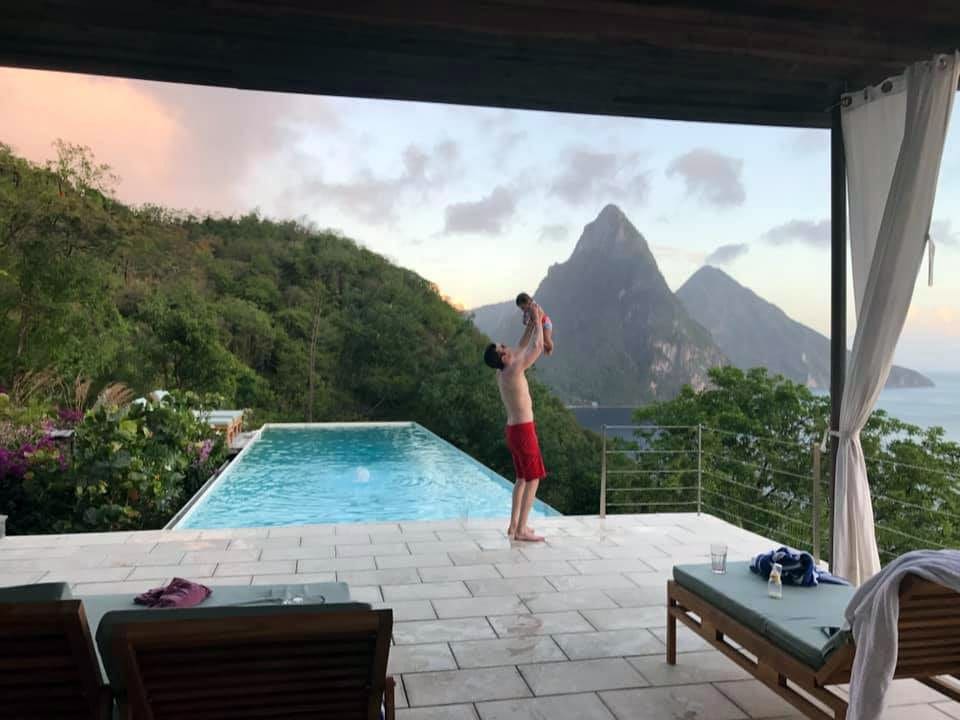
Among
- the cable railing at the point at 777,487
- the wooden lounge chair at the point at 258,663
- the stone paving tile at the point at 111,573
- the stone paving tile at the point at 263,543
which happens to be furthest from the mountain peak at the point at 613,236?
the wooden lounge chair at the point at 258,663

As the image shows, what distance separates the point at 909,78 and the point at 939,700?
9.17 feet

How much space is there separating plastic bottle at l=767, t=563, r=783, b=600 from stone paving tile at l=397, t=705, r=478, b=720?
3.66 ft

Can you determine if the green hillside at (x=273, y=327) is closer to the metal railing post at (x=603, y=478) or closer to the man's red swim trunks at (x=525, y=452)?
the metal railing post at (x=603, y=478)

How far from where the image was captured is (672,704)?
2.80 meters

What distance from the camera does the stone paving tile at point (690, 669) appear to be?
304 cm

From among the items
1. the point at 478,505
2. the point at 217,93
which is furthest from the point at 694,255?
the point at 478,505

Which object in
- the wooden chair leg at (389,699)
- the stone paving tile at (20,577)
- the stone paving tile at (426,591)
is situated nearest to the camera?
the wooden chair leg at (389,699)

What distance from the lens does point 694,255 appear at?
2864 centimetres

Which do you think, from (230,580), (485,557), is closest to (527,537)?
(485,557)

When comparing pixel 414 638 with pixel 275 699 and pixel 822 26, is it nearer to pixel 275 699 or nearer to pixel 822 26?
pixel 275 699

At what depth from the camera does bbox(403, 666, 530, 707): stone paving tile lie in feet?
9.34

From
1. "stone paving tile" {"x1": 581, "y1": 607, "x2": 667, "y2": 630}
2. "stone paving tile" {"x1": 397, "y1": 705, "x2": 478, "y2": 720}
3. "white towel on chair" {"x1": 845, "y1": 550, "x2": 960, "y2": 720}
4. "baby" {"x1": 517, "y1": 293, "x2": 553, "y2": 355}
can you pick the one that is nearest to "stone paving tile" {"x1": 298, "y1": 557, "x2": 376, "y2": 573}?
"stone paving tile" {"x1": 581, "y1": 607, "x2": 667, "y2": 630}

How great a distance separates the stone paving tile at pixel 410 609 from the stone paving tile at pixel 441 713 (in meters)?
0.92

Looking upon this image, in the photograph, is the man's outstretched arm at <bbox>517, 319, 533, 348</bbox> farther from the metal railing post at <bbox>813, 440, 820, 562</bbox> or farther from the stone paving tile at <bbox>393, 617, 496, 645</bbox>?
the stone paving tile at <bbox>393, 617, 496, 645</bbox>
